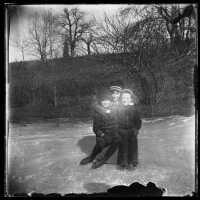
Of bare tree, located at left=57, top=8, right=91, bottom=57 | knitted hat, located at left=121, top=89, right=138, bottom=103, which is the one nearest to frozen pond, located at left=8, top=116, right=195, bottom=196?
knitted hat, located at left=121, top=89, right=138, bottom=103

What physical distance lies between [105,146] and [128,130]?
0.39 m

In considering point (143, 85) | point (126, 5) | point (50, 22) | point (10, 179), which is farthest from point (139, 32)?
point (10, 179)

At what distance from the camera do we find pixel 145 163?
16.0 feet

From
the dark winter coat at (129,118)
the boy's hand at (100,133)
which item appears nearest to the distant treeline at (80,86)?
the dark winter coat at (129,118)

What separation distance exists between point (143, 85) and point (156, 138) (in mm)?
780

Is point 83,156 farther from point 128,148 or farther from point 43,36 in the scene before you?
point 43,36

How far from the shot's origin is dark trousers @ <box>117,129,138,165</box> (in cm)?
485

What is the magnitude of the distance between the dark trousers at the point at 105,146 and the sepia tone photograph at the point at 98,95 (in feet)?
0.05

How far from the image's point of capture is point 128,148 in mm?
4898

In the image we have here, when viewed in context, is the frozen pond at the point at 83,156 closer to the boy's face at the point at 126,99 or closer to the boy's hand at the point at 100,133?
the boy's hand at the point at 100,133

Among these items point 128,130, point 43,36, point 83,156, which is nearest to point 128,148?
point 128,130

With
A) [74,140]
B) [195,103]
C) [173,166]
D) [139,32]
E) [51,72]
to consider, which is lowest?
[173,166]

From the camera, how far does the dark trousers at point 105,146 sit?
192 inches

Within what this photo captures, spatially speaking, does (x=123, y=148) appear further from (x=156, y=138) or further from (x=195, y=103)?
(x=195, y=103)
